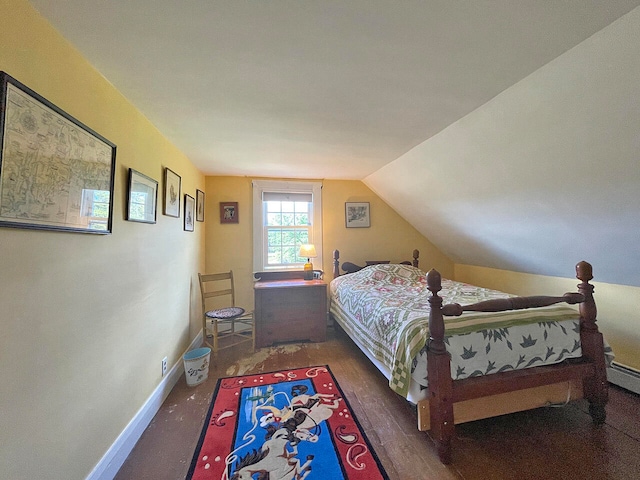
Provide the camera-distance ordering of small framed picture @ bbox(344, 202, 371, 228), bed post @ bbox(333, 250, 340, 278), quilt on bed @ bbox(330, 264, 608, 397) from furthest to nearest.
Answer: small framed picture @ bbox(344, 202, 371, 228) → bed post @ bbox(333, 250, 340, 278) → quilt on bed @ bbox(330, 264, 608, 397)

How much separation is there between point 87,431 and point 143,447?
0.52m

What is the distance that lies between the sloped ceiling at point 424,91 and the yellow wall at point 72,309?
0.17 meters

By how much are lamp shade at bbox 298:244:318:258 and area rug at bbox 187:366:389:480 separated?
5.20 ft

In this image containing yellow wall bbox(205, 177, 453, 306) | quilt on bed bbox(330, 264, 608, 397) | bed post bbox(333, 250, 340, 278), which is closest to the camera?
quilt on bed bbox(330, 264, 608, 397)

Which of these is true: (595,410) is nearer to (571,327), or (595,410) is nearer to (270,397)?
(571,327)

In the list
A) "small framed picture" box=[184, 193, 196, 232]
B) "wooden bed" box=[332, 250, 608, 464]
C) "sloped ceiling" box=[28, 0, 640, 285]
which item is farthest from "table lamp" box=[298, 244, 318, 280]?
"wooden bed" box=[332, 250, 608, 464]

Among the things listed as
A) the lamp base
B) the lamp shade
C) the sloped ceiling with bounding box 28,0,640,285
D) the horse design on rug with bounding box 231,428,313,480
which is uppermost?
the sloped ceiling with bounding box 28,0,640,285

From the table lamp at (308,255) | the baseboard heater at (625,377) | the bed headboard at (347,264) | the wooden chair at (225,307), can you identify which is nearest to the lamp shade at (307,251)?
the table lamp at (308,255)

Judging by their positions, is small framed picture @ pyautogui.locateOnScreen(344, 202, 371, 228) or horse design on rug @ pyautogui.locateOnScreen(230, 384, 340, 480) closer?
horse design on rug @ pyautogui.locateOnScreen(230, 384, 340, 480)

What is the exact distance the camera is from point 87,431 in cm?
127

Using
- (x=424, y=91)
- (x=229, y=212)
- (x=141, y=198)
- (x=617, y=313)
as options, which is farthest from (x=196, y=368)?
(x=617, y=313)

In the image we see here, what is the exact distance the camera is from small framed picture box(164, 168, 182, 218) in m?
2.27

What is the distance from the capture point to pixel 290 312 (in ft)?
10.7

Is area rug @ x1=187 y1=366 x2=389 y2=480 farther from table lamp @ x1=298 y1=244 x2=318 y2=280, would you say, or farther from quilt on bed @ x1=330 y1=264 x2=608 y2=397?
table lamp @ x1=298 y1=244 x2=318 y2=280
